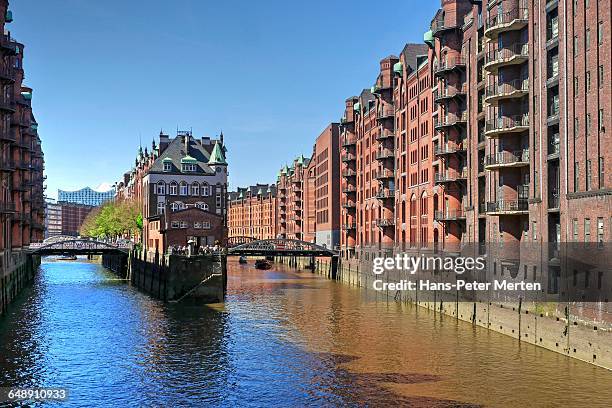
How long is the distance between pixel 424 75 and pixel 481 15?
18.5 m

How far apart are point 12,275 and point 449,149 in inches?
1758

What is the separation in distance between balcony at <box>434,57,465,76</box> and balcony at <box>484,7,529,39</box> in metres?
11.5

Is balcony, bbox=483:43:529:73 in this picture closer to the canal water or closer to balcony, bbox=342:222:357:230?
the canal water

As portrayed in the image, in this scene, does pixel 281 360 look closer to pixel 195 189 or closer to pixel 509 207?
pixel 509 207

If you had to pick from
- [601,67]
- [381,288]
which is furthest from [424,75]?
[601,67]

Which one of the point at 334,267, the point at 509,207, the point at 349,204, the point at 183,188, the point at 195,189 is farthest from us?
the point at 195,189

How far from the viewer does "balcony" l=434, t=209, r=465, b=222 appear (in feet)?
224

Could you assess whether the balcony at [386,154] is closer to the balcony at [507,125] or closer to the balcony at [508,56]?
the balcony at [507,125]

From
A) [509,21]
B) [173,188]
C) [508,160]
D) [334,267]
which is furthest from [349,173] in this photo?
[509,21]

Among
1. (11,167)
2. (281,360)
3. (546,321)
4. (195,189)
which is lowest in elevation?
(281,360)

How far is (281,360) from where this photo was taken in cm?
3994

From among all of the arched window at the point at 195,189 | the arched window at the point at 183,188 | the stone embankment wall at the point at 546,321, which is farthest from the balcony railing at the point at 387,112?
the arched window at the point at 183,188

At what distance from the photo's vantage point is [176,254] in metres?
71.9

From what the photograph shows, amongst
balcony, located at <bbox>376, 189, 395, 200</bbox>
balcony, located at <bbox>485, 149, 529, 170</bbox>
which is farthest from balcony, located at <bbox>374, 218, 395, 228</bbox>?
balcony, located at <bbox>485, 149, 529, 170</bbox>
